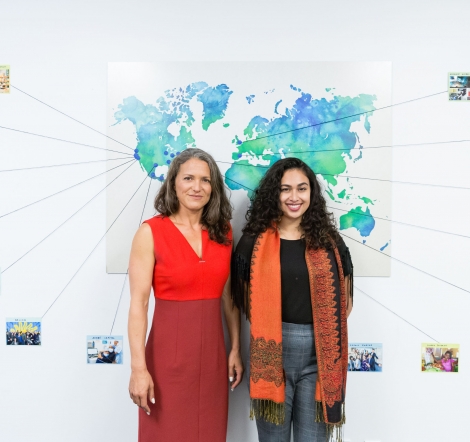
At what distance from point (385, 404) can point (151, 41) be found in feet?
6.03

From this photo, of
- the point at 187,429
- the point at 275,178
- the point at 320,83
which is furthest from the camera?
the point at 320,83

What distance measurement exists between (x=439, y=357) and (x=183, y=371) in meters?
1.11

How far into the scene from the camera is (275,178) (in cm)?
126

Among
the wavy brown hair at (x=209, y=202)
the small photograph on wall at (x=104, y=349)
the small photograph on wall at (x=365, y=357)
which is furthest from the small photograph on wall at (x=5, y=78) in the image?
the small photograph on wall at (x=365, y=357)

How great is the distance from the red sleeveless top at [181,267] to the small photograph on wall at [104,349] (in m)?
0.49

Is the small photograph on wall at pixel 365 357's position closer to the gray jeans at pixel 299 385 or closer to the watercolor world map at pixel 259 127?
the gray jeans at pixel 299 385

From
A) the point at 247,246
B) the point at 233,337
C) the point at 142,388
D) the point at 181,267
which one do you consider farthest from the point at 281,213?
the point at 142,388

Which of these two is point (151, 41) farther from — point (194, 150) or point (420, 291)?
point (420, 291)

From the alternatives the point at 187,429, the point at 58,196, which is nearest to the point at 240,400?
the point at 187,429

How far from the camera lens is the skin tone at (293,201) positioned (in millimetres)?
1235

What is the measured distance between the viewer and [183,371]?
1137 millimetres

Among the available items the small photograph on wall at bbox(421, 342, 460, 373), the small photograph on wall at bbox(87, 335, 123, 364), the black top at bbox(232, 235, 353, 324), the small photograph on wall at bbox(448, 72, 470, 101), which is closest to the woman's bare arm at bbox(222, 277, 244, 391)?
the black top at bbox(232, 235, 353, 324)

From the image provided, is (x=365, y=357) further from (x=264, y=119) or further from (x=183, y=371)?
(x=264, y=119)

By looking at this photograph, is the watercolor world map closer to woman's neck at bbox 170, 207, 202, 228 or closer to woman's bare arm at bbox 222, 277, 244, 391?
woman's neck at bbox 170, 207, 202, 228
